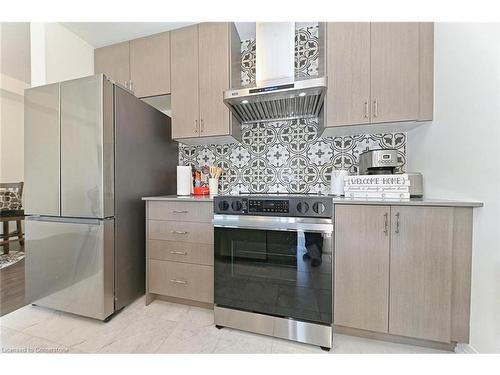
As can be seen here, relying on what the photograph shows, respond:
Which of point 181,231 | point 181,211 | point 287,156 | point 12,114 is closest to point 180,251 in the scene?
point 181,231

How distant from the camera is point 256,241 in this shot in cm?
134

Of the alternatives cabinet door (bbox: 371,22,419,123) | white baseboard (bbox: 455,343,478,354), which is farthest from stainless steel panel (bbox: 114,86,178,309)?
white baseboard (bbox: 455,343,478,354)

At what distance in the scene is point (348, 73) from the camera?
148 cm

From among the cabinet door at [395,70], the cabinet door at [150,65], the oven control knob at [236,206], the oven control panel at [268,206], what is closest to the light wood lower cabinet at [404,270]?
the oven control panel at [268,206]

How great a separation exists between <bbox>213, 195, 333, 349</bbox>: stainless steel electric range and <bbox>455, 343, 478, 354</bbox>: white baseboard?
725 millimetres

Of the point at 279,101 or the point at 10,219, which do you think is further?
the point at 10,219

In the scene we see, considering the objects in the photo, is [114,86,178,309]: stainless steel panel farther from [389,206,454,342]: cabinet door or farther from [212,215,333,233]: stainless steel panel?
[389,206,454,342]: cabinet door

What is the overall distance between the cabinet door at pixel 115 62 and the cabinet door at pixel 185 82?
1.82 feet

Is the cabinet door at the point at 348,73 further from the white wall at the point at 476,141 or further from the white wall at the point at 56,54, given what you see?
the white wall at the point at 56,54

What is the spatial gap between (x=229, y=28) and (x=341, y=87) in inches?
43.9

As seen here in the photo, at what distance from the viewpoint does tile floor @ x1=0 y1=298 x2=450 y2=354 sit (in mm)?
1232

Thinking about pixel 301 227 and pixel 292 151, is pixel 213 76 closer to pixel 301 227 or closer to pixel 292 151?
pixel 292 151

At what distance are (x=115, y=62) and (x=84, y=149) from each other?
4.06 feet
